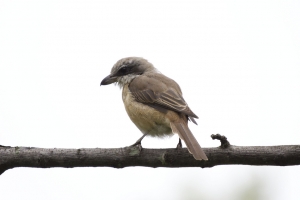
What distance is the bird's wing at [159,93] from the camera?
5629 millimetres

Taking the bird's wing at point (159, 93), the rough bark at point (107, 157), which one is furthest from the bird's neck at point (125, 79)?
the rough bark at point (107, 157)

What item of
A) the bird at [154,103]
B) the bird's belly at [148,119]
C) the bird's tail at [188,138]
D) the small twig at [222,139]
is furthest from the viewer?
the bird's belly at [148,119]

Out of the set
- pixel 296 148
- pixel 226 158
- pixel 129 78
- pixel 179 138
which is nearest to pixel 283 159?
pixel 296 148

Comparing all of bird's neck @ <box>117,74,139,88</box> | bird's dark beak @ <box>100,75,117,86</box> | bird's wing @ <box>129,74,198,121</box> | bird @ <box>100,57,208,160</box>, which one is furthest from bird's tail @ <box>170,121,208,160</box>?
bird's dark beak @ <box>100,75,117,86</box>

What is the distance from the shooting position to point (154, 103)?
19.4ft

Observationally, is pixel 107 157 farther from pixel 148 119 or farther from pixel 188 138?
pixel 148 119

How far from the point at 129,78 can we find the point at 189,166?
2.73 meters

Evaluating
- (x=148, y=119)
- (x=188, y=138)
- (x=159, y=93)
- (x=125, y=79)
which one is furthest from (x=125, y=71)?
(x=188, y=138)

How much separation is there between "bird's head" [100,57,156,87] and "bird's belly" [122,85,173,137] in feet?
3.24

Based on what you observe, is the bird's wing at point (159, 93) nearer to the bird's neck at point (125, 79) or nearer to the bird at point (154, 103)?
the bird at point (154, 103)

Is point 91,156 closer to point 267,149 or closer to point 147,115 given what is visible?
point 147,115

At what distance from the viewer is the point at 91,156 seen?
4527 mm

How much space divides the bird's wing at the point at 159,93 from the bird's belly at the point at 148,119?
11 cm

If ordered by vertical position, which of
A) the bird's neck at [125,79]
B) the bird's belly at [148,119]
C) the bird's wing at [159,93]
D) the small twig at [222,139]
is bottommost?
the small twig at [222,139]
